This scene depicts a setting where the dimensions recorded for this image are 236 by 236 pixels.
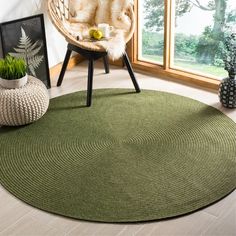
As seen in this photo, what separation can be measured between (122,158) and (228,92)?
91 cm

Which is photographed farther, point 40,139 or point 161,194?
point 40,139

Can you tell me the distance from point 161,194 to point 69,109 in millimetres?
1077

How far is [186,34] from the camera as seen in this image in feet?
10.6

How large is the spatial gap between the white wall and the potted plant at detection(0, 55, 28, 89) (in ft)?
1.49

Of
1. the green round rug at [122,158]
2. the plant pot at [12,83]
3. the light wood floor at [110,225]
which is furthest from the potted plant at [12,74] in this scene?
the light wood floor at [110,225]

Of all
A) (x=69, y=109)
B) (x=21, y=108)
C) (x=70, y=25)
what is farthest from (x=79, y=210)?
(x=70, y=25)

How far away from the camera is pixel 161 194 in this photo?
2023 millimetres

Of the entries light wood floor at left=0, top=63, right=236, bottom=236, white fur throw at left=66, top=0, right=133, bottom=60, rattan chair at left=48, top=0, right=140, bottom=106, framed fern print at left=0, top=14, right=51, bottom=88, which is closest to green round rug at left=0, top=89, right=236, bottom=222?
light wood floor at left=0, top=63, right=236, bottom=236

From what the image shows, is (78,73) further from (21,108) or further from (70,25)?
(21,108)

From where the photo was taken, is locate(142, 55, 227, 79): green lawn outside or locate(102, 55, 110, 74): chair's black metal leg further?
locate(102, 55, 110, 74): chair's black metal leg

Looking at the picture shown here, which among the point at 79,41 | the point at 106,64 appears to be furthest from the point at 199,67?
the point at 79,41

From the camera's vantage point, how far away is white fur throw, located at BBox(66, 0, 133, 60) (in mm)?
3018

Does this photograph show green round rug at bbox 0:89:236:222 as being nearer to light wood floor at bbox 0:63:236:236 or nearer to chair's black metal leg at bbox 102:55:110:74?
light wood floor at bbox 0:63:236:236

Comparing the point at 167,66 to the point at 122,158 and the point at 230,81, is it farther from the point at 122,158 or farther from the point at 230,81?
the point at 122,158
